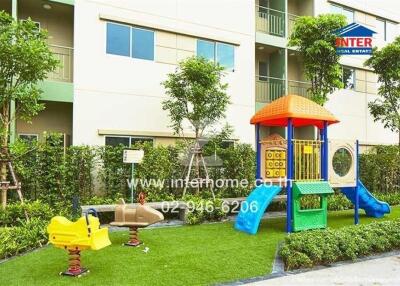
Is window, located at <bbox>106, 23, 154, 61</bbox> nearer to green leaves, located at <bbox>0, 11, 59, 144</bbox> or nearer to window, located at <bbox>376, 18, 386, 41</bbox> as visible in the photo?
green leaves, located at <bbox>0, 11, 59, 144</bbox>

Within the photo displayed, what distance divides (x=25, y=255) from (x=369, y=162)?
43.1ft

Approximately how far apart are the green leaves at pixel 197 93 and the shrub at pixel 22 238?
18.1 feet

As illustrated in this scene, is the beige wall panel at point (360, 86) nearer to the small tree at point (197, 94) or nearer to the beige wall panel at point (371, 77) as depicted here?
the beige wall panel at point (371, 77)

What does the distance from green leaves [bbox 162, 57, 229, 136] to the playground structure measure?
7.08 feet

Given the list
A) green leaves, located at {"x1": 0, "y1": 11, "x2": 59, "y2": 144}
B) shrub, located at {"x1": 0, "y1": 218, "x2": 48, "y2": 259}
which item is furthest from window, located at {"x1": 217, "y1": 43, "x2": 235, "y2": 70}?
shrub, located at {"x1": 0, "y1": 218, "x2": 48, "y2": 259}

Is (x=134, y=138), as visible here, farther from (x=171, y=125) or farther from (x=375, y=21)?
(x=375, y=21)

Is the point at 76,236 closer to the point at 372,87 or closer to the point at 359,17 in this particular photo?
the point at 372,87

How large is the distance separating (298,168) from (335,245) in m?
2.89

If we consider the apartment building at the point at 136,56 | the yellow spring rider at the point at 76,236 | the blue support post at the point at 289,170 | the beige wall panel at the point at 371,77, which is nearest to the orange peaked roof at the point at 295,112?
the blue support post at the point at 289,170

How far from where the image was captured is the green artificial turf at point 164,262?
5.59m

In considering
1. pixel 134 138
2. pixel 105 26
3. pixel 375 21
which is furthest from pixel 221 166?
pixel 375 21

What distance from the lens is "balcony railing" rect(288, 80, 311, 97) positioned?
17.9 meters

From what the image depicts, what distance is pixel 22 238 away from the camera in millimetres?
7219

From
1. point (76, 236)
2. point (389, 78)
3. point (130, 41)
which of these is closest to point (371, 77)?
point (389, 78)
